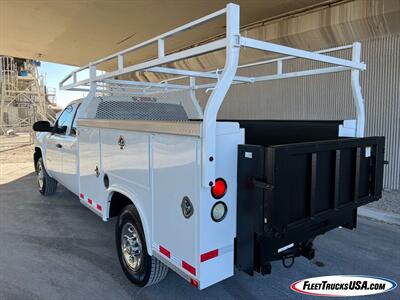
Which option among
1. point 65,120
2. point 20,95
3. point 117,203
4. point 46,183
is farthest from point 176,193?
point 20,95

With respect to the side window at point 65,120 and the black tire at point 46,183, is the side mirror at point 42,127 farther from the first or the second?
the black tire at point 46,183

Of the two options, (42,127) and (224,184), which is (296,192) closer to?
(224,184)

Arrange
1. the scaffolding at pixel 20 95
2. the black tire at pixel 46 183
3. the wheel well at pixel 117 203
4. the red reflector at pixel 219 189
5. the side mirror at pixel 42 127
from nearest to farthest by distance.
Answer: the red reflector at pixel 219 189
the wheel well at pixel 117 203
the side mirror at pixel 42 127
the black tire at pixel 46 183
the scaffolding at pixel 20 95

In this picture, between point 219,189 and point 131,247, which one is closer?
point 219,189

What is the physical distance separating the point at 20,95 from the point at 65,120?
84.5 ft

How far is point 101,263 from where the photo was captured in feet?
11.5

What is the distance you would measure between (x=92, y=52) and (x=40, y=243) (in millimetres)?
10616

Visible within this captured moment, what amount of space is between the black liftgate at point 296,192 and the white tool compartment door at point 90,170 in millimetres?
1951

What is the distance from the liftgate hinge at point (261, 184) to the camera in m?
1.92

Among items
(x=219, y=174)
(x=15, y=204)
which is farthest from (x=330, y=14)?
(x=15, y=204)

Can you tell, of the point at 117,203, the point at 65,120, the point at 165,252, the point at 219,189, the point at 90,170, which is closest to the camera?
the point at 219,189

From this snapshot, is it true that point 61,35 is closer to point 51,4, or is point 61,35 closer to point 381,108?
point 51,4

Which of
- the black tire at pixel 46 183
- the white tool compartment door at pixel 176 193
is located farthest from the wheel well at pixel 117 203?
the black tire at pixel 46 183

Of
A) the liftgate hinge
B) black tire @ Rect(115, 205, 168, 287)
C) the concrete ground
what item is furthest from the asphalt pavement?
the liftgate hinge
